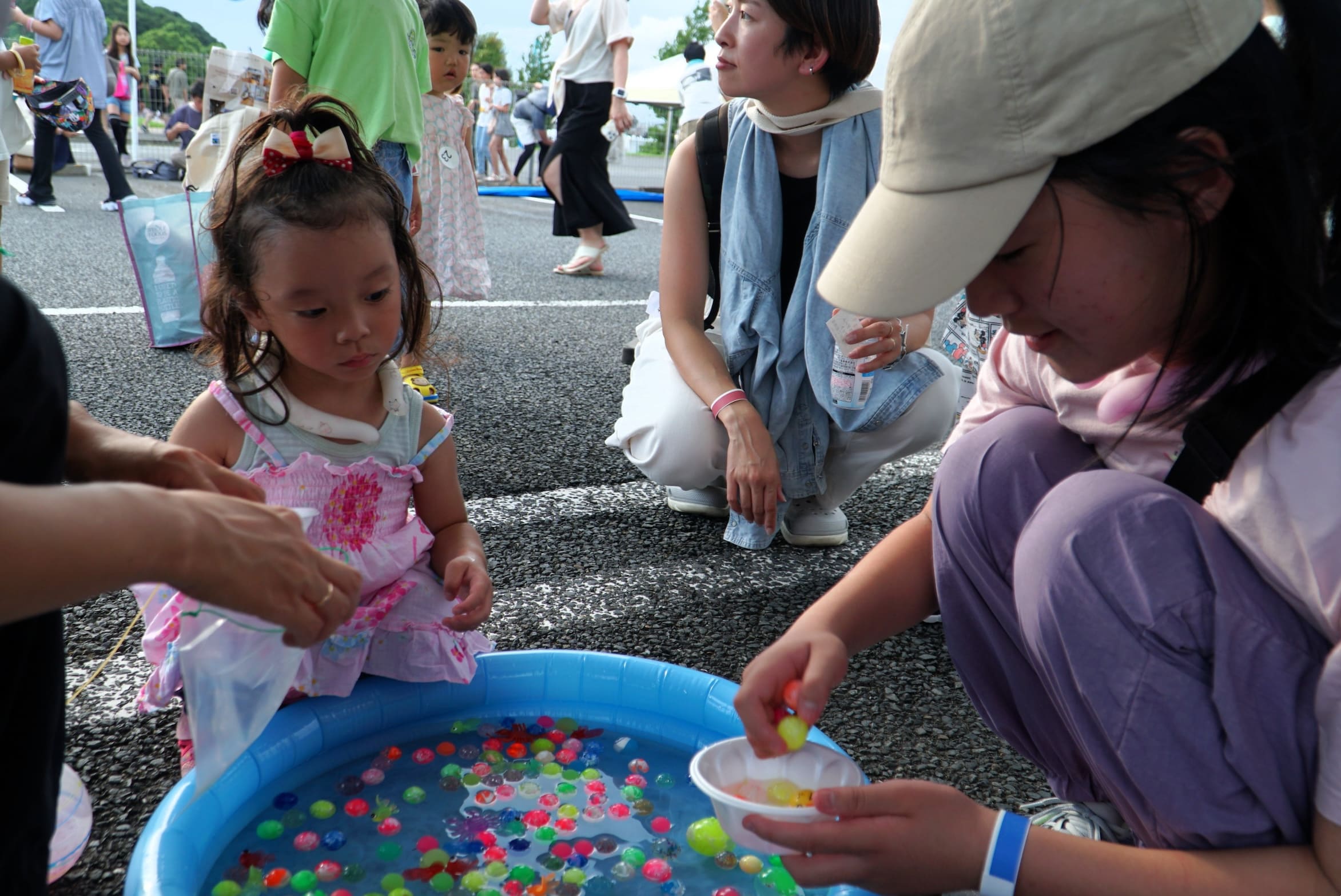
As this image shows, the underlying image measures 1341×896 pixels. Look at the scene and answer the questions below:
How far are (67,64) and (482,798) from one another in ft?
23.3

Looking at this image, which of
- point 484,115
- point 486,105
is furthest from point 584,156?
point 484,115

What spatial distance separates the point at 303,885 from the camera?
1.28 m

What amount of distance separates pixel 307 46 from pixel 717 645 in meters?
2.12

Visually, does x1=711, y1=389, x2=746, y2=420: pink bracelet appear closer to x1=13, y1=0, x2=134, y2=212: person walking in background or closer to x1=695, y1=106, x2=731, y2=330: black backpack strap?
x1=695, y1=106, x2=731, y2=330: black backpack strap

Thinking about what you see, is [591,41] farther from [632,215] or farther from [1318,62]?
[1318,62]

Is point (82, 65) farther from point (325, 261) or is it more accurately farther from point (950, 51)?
point (950, 51)

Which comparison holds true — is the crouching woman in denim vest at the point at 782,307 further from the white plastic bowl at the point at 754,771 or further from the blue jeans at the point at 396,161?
the blue jeans at the point at 396,161

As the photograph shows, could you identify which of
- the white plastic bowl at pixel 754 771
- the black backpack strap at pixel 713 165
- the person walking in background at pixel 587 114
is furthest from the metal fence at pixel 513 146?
the white plastic bowl at pixel 754 771

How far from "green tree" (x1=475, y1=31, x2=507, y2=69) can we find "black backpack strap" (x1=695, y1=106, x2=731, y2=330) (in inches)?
1786

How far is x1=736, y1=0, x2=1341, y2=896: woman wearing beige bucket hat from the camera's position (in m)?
0.85

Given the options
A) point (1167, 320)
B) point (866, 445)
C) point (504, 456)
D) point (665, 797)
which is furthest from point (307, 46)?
point (1167, 320)

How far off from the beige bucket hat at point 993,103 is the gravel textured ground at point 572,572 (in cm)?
87

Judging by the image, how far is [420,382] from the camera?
122 inches

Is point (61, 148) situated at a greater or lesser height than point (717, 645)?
lesser
